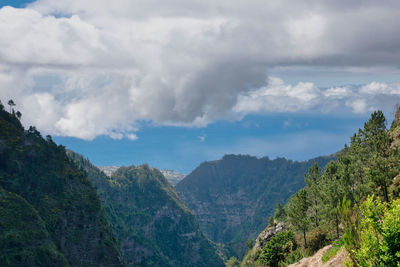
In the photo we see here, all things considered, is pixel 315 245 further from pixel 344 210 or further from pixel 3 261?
pixel 3 261

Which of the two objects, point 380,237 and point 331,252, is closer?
point 380,237

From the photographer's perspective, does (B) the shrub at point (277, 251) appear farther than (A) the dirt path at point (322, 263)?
Yes

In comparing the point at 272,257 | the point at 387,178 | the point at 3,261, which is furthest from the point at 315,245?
the point at 3,261

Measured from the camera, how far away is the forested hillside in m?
27.8

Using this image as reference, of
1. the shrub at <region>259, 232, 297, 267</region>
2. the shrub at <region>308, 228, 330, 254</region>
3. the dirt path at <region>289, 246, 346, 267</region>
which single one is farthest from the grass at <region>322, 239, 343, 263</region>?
the shrub at <region>259, 232, 297, 267</region>

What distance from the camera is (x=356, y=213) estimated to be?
110ft

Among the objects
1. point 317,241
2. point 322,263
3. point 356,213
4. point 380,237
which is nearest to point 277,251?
point 317,241

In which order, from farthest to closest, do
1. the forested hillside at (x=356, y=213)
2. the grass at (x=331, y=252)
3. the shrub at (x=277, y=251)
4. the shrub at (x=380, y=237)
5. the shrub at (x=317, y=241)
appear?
the shrub at (x=277, y=251) → the shrub at (x=317, y=241) → the grass at (x=331, y=252) → the forested hillside at (x=356, y=213) → the shrub at (x=380, y=237)

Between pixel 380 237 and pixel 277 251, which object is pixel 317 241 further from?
pixel 380 237

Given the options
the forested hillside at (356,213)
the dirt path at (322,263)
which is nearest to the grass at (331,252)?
the forested hillside at (356,213)

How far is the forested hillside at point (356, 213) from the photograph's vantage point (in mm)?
27781

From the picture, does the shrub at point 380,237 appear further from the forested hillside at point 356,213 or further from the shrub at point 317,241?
the shrub at point 317,241

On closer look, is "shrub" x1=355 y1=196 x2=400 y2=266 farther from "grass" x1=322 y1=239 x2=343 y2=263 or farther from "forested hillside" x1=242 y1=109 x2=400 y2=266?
"grass" x1=322 y1=239 x2=343 y2=263

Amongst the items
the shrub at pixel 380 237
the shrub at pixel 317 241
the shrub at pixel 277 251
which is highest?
the shrub at pixel 380 237
